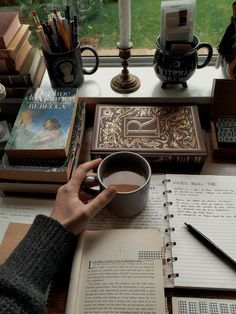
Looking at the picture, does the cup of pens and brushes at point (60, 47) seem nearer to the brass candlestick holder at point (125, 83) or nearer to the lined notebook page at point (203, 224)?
the brass candlestick holder at point (125, 83)

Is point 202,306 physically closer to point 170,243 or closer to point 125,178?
point 170,243

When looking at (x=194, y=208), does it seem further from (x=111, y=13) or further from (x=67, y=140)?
(x=111, y=13)

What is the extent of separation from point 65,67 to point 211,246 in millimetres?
510

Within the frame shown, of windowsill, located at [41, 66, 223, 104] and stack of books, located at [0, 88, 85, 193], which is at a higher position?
windowsill, located at [41, 66, 223, 104]

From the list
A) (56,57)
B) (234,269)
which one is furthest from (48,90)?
(234,269)

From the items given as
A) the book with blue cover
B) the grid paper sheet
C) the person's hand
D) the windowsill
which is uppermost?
the windowsill

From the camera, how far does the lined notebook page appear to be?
1.82 ft

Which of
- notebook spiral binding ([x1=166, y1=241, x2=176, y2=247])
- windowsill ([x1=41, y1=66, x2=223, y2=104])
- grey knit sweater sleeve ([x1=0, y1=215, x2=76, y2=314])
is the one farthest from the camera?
windowsill ([x1=41, y1=66, x2=223, y2=104])

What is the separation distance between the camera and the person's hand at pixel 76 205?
58 cm

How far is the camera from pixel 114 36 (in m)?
0.95

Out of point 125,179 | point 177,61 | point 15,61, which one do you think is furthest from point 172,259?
point 15,61

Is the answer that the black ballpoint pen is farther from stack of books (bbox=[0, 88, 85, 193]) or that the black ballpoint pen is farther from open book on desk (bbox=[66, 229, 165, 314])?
stack of books (bbox=[0, 88, 85, 193])

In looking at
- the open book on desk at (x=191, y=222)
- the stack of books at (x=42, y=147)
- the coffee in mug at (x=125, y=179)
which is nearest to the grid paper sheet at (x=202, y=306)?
the open book on desk at (x=191, y=222)

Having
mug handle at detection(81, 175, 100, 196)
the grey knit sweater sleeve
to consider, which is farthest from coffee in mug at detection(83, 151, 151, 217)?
the grey knit sweater sleeve
